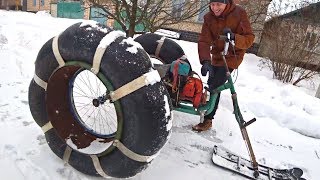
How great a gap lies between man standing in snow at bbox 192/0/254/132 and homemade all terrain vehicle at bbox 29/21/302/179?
0.35 meters

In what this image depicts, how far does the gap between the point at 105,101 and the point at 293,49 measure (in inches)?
363

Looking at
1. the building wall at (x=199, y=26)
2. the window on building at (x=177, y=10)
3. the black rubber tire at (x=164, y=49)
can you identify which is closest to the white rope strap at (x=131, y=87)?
the black rubber tire at (x=164, y=49)

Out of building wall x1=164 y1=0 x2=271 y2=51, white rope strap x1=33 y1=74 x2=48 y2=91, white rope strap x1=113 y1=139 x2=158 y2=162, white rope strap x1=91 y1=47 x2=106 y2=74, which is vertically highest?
white rope strap x1=91 y1=47 x2=106 y2=74

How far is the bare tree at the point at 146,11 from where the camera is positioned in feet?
20.2

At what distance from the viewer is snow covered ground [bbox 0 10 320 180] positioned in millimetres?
2772

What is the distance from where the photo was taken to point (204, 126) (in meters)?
3.93

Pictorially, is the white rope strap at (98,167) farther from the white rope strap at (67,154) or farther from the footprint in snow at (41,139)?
the footprint in snow at (41,139)

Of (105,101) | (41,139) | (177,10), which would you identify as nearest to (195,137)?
(105,101)

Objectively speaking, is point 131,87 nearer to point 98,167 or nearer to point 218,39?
point 98,167

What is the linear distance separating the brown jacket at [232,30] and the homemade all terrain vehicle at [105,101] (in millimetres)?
399

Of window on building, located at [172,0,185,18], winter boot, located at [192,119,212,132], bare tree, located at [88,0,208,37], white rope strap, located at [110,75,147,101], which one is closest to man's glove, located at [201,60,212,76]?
winter boot, located at [192,119,212,132]

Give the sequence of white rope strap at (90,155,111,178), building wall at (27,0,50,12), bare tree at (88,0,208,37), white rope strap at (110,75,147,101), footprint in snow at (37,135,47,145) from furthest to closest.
Answer: building wall at (27,0,50,12) < bare tree at (88,0,208,37) < footprint in snow at (37,135,47,145) < white rope strap at (90,155,111,178) < white rope strap at (110,75,147,101)

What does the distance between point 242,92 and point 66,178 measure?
388 centimetres

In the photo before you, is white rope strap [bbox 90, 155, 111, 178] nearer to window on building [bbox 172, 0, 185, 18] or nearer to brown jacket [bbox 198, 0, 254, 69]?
brown jacket [bbox 198, 0, 254, 69]
